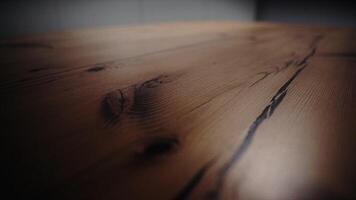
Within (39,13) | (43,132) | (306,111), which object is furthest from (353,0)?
(43,132)

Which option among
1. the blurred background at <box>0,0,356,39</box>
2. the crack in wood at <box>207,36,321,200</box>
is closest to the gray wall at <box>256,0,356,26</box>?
the blurred background at <box>0,0,356,39</box>

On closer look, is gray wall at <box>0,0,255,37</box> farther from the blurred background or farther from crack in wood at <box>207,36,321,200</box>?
crack in wood at <box>207,36,321,200</box>

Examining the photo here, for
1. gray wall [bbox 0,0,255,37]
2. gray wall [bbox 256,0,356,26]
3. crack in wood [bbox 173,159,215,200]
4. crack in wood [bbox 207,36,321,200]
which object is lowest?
crack in wood [bbox 173,159,215,200]

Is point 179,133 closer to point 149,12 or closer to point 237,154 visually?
point 237,154

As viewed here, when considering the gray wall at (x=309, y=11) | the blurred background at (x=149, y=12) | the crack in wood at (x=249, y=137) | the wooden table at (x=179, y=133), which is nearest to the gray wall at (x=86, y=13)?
the blurred background at (x=149, y=12)

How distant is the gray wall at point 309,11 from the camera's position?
13.1 ft

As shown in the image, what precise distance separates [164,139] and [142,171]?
0.06m

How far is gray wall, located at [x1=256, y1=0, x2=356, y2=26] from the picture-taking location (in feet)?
13.1

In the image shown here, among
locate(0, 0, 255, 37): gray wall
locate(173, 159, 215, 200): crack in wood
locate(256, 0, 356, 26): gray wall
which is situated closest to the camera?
locate(173, 159, 215, 200): crack in wood

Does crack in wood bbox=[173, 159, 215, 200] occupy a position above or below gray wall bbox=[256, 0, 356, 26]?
below

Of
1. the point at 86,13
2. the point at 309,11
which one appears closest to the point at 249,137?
the point at 86,13

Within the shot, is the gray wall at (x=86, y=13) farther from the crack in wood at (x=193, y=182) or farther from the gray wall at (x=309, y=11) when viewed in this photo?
the gray wall at (x=309, y=11)

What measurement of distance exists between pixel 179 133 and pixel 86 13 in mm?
1698

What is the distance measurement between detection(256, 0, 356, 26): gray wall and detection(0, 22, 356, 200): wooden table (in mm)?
4080
